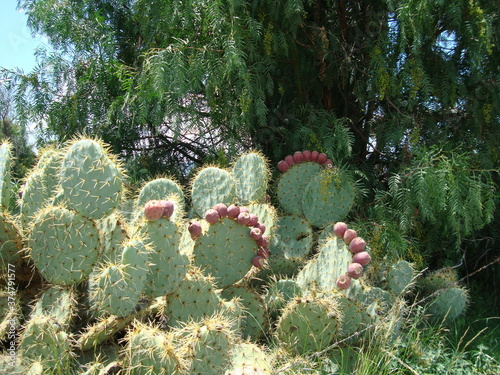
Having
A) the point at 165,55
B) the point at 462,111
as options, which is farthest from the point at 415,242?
the point at 165,55

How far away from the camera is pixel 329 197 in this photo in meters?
3.34

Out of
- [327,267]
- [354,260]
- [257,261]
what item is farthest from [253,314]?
[354,260]

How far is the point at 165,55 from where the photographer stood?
3.48 metres

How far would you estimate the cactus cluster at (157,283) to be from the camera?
6.42ft

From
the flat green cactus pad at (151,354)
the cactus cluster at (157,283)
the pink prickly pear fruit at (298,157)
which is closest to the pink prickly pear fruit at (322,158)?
the pink prickly pear fruit at (298,157)

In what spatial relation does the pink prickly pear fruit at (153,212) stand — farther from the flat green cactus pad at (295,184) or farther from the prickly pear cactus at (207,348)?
the flat green cactus pad at (295,184)

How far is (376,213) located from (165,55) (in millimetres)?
1917

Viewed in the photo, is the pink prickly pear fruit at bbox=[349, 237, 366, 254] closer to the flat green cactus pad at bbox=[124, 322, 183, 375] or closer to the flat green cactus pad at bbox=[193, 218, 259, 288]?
the flat green cactus pad at bbox=[193, 218, 259, 288]

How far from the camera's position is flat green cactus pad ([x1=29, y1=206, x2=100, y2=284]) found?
2176mm

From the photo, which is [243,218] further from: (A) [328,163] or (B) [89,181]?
(A) [328,163]

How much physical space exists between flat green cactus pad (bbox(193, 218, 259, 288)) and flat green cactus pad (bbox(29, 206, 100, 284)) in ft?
2.12

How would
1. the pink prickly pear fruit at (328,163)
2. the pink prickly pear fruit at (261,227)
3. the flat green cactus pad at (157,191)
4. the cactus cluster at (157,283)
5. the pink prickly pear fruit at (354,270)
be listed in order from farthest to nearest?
the pink prickly pear fruit at (328,163) < the flat green cactus pad at (157,191) < the pink prickly pear fruit at (261,227) < the pink prickly pear fruit at (354,270) < the cactus cluster at (157,283)

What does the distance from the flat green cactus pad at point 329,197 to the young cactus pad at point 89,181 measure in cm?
157

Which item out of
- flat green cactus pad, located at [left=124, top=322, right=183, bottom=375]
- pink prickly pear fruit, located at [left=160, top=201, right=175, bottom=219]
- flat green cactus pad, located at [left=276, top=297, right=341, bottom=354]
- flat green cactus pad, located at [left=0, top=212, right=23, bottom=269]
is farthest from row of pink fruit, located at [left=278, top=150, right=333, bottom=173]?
flat green cactus pad, located at [left=124, top=322, right=183, bottom=375]
